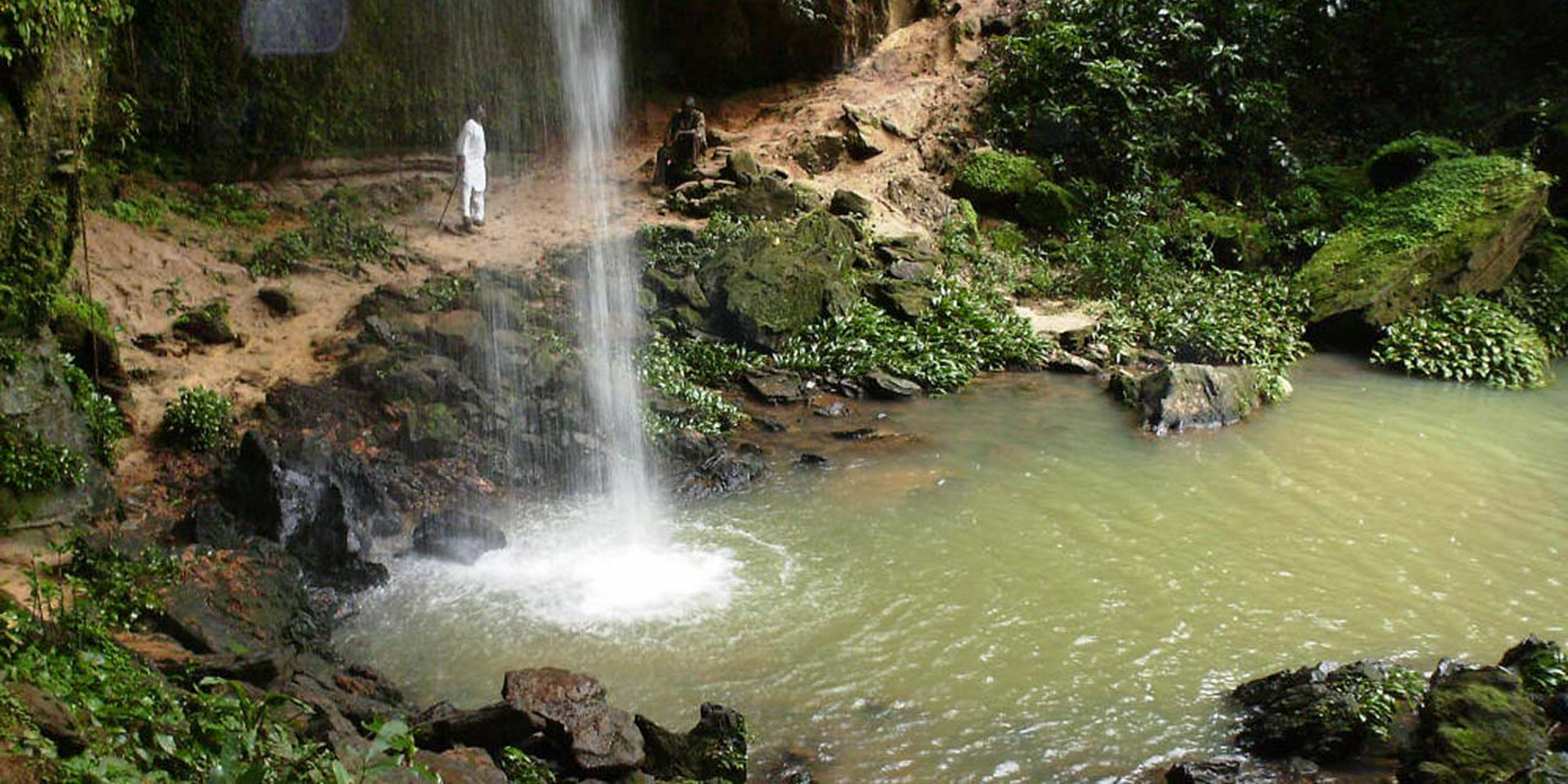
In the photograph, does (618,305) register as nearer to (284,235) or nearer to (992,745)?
(284,235)

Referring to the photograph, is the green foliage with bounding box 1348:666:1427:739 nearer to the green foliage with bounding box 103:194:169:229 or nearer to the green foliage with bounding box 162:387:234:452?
the green foliage with bounding box 162:387:234:452

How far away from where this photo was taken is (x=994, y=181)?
17.9m

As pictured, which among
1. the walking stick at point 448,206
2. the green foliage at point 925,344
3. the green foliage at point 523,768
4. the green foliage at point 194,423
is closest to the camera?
the green foliage at point 523,768

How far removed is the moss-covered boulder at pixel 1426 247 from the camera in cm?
1491

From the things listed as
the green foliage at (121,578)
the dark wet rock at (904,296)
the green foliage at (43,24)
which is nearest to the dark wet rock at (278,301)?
the green foliage at (43,24)

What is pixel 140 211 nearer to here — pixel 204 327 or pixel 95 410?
pixel 204 327

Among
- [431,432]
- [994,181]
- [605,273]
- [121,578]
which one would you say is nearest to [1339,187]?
[994,181]

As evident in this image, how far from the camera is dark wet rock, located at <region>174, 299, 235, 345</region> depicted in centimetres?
1009

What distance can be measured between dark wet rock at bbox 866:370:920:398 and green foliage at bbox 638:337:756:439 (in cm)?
149

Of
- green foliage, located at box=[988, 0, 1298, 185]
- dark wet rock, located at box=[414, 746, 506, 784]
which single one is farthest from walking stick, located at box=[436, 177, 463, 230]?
dark wet rock, located at box=[414, 746, 506, 784]

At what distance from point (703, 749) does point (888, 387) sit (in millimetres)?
7669

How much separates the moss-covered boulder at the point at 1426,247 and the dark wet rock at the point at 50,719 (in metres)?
15.6

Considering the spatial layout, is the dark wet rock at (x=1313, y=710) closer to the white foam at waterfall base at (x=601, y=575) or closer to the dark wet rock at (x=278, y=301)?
the white foam at waterfall base at (x=601, y=575)

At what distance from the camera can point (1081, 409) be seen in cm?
1223
